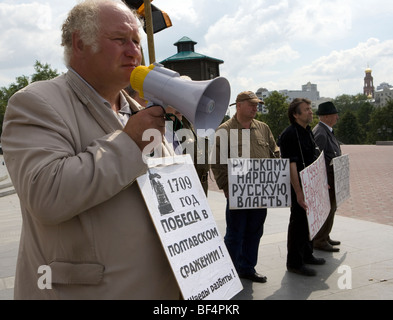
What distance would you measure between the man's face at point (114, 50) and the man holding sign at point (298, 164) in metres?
3.05

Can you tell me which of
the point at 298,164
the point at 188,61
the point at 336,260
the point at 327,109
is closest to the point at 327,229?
the point at 336,260

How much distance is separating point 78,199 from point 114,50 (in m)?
0.55

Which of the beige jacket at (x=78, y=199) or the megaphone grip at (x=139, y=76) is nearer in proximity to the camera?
the beige jacket at (x=78, y=199)

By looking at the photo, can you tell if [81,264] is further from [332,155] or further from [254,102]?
[332,155]

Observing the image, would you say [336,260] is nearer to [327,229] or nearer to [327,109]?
[327,229]

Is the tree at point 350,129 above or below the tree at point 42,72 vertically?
below

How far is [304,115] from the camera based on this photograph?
4.26m

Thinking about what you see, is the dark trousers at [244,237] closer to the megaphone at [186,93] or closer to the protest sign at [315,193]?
the protest sign at [315,193]

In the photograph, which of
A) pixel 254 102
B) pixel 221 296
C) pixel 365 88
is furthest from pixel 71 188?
pixel 365 88

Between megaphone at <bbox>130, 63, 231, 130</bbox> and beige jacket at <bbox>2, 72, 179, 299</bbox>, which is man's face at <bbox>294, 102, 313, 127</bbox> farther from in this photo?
beige jacket at <bbox>2, 72, 179, 299</bbox>

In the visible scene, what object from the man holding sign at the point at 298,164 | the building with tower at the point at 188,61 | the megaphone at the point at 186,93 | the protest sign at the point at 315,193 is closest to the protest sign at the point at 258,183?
the man holding sign at the point at 298,164

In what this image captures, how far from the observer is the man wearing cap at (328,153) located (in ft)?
16.3

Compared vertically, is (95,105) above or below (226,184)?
above

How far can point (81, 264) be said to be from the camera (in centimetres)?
127
